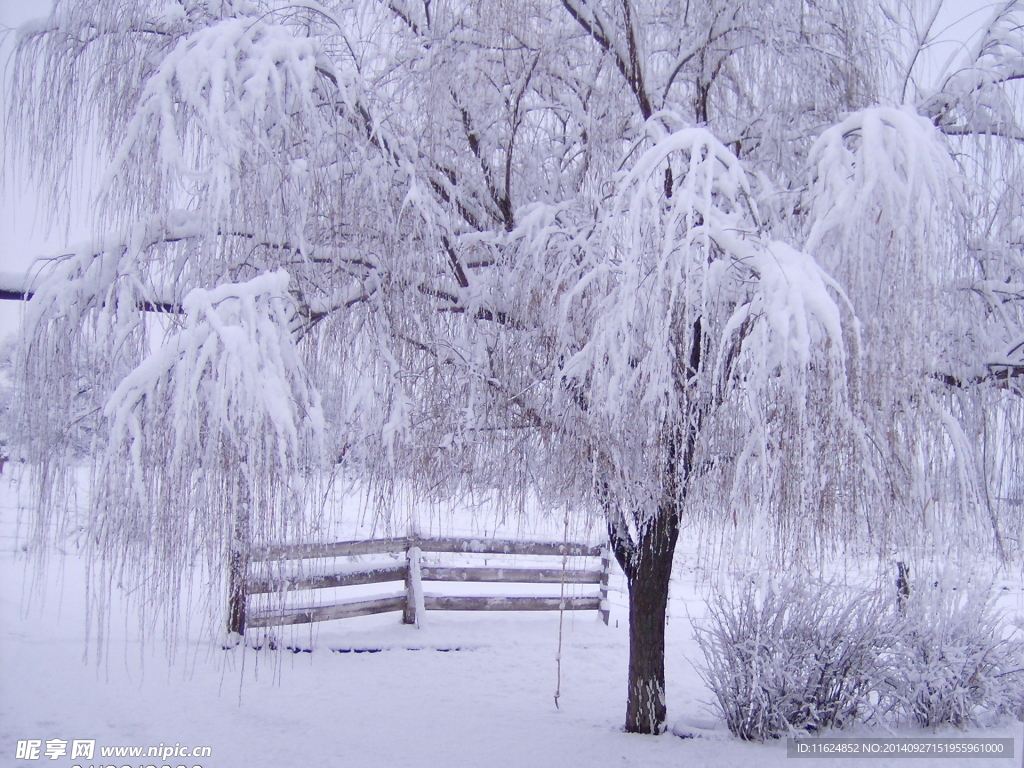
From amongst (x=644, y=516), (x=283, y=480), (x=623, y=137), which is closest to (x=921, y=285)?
(x=644, y=516)

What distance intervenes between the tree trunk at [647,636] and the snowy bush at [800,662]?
1.41ft

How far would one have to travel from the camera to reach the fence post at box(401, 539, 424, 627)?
7.58 meters

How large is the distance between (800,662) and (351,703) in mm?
3294

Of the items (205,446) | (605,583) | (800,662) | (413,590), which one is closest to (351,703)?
(413,590)

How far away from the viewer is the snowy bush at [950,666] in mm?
4801

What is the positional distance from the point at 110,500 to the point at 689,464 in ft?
8.67

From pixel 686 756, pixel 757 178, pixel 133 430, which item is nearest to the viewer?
pixel 133 430

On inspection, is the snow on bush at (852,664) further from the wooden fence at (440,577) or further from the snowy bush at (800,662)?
the wooden fence at (440,577)

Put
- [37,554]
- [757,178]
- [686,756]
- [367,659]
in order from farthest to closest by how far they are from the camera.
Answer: [367,659], [686,756], [757,178], [37,554]

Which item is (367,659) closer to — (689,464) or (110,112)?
(689,464)

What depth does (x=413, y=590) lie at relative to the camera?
24.9 feet

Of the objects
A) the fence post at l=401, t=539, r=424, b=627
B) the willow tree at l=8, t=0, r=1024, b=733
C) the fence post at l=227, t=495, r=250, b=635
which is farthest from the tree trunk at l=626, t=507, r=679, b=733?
the fence post at l=401, t=539, r=424, b=627

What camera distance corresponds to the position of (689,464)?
3.65 meters

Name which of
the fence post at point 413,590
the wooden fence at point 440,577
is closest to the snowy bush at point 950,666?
the wooden fence at point 440,577
